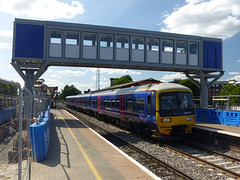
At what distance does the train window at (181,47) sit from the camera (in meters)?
20.6

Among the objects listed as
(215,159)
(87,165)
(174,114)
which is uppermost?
(174,114)

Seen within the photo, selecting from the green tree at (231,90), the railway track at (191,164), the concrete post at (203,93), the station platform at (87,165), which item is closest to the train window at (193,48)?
the concrete post at (203,93)

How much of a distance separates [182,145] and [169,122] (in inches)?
60.0

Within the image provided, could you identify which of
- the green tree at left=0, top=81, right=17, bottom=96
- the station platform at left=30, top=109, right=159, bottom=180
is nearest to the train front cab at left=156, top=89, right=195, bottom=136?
the station platform at left=30, top=109, right=159, bottom=180

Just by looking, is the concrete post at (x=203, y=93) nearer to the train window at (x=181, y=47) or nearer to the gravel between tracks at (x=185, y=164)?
the train window at (x=181, y=47)

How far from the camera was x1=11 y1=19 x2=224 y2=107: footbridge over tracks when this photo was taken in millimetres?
17203

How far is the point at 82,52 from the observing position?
18250 millimetres

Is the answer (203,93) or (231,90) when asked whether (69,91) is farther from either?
(203,93)

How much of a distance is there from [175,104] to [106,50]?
10105 millimetres

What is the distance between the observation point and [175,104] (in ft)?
34.2

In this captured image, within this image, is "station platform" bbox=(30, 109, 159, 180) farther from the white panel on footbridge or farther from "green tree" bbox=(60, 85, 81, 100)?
"green tree" bbox=(60, 85, 81, 100)

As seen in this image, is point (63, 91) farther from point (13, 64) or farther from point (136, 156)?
point (136, 156)

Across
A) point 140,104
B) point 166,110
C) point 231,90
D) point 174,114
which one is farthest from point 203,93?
point 231,90

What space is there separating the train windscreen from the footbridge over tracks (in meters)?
9.01
